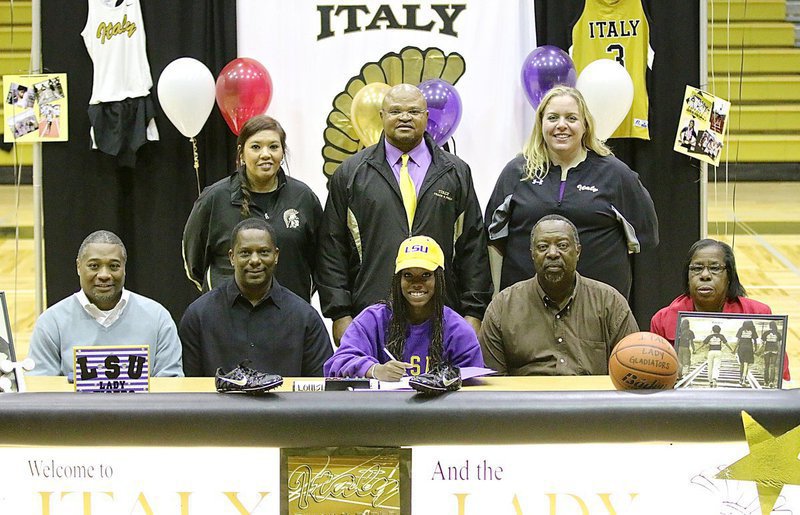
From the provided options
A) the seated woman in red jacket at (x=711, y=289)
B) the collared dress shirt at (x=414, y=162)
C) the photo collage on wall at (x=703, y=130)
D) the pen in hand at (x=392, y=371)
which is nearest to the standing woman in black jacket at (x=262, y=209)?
the collared dress shirt at (x=414, y=162)

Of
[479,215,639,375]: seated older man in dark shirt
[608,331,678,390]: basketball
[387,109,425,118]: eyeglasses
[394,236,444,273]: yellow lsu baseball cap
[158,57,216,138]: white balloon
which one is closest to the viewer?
[608,331,678,390]: basketball

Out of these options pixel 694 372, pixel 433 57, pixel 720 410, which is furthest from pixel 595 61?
pixel 720 410

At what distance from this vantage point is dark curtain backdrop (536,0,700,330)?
587cm

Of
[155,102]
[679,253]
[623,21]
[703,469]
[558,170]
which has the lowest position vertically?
[703,469]

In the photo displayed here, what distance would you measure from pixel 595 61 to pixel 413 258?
110 inches

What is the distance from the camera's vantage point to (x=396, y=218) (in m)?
4.25

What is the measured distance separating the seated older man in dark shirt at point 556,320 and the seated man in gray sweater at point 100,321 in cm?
117

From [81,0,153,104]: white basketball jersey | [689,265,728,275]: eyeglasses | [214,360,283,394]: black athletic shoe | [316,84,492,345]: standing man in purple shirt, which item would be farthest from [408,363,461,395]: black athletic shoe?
[81,0,153,104]: white basketball jersey

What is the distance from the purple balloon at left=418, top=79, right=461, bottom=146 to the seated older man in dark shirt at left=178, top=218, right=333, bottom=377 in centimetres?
185

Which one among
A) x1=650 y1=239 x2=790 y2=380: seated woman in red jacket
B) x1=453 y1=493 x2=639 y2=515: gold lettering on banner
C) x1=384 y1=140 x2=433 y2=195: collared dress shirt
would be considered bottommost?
x1=453 y1=493 x2=639 y2=515: gold lettering on banner

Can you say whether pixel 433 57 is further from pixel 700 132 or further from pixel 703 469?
pixel 703 469

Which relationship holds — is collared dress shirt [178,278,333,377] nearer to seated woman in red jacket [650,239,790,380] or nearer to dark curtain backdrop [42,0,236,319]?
seated woman in red jacket [650,239,790,380]

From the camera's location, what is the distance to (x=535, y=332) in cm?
364

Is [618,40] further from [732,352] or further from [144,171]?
[732,352]
